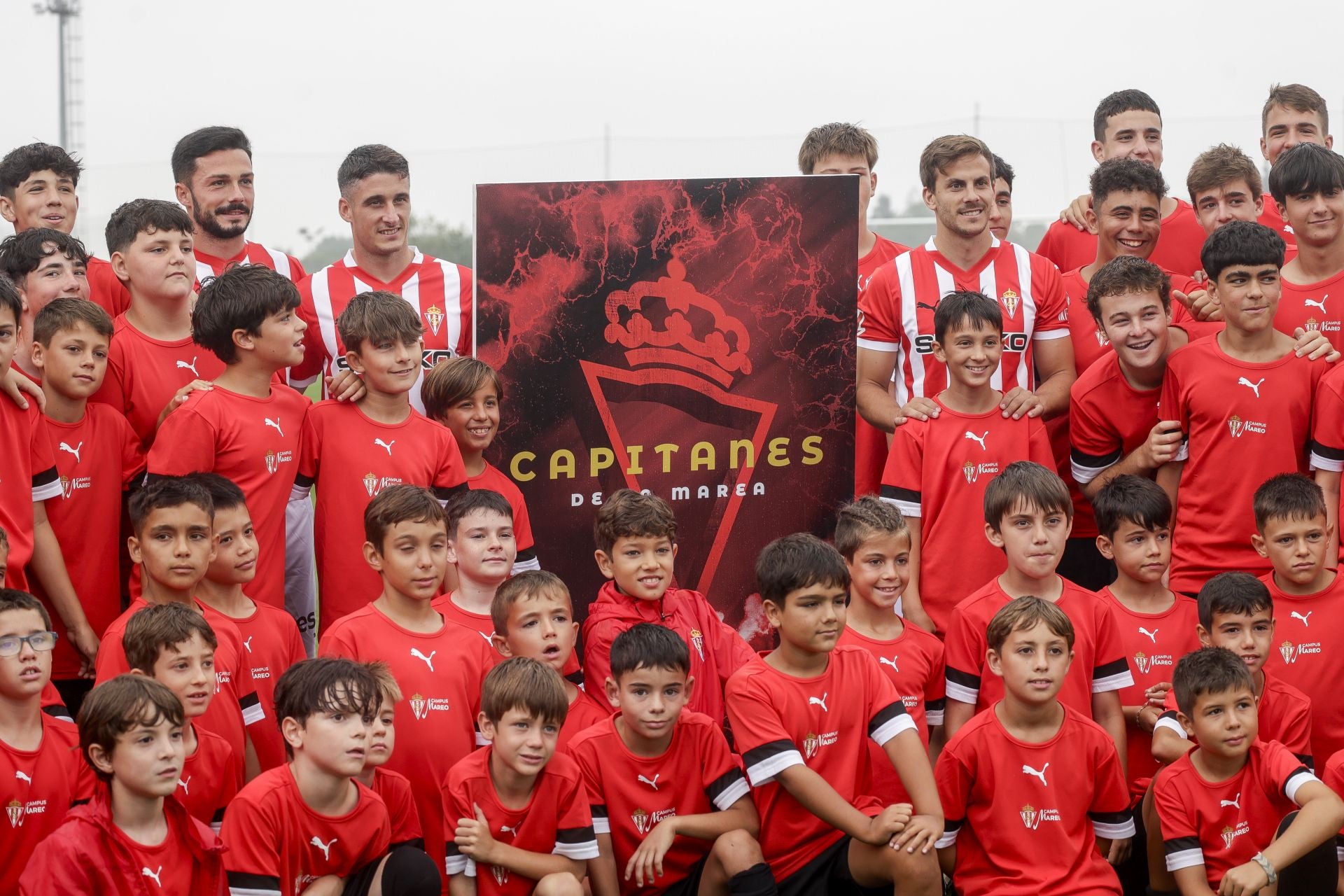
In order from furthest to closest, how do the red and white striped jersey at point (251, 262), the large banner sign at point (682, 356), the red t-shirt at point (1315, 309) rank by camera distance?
the red and white striped jersey at point (251, 262) < the red t-shirt at point (1315, 309) < the large banner sign at point (682, 356)

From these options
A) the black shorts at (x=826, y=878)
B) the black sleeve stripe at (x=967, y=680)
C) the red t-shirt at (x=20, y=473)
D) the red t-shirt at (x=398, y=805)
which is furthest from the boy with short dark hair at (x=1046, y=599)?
the red t-shirt at (x=20, y=473)

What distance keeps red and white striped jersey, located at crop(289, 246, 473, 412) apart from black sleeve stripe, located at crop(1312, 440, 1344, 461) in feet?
11.6

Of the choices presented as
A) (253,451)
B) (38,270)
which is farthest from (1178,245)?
(38,270)

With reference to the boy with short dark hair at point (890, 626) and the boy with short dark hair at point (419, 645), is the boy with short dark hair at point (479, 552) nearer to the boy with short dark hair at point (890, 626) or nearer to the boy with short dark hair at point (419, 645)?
the boy with short dark hair at point (419, 645)

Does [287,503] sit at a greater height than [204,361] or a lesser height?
lesser

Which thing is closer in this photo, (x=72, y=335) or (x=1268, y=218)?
(x=72, y=335)

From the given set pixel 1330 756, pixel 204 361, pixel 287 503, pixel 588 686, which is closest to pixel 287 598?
pixel 287 503

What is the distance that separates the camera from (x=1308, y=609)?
18.9 feet

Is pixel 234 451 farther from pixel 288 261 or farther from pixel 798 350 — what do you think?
pixel 798 350

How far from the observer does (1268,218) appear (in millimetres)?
7711

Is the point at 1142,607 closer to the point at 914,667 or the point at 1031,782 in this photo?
the point at 914,667

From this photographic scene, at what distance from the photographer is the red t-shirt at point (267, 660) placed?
543 centimetres

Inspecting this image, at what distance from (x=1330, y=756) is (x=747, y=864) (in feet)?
7.24

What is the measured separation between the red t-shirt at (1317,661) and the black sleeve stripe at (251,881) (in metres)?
3.72
